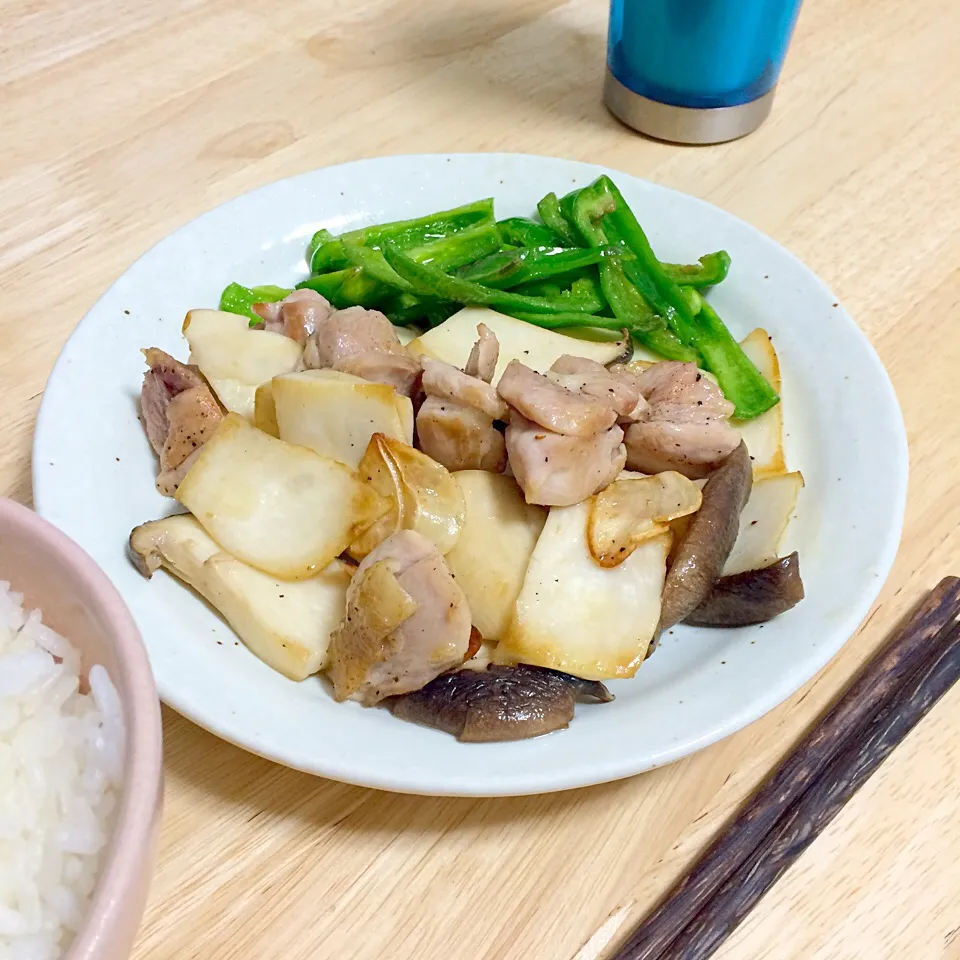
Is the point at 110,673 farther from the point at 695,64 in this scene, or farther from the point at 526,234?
the point at 695,64

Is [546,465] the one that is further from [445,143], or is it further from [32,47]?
[32,47]

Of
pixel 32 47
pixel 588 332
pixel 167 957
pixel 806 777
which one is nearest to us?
pixel 167 957

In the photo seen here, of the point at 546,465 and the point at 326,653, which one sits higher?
the point at 546,465

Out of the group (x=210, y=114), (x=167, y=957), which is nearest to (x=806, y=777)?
(x=167, y=957)

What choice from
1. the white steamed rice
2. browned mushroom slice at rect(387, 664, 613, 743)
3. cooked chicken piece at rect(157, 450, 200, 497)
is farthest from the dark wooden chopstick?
cooked chicken piece at rect(157, 450, 200, 497)

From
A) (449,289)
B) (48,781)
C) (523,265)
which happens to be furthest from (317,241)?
(48,781)

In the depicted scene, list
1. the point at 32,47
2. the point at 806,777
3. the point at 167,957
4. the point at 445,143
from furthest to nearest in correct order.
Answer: the point at 32,47 → the point at 445,143 → the point at 806,777 → the point at 167,957

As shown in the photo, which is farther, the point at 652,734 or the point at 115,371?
the point at 115,371

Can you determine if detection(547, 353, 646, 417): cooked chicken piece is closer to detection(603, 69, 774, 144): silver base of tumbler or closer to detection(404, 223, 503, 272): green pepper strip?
detection(404, 223, 503, 272): green pepper strip
